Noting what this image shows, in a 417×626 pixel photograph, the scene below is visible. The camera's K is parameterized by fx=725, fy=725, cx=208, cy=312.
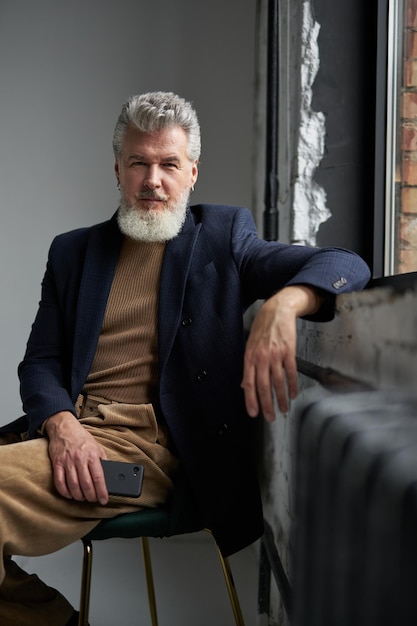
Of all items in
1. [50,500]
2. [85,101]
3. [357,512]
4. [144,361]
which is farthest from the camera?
[85,101]

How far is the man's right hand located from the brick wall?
0.78 m

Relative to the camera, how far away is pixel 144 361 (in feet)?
5.61

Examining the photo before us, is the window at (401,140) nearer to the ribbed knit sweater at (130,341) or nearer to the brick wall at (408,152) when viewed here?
the brick wall at (408,152)

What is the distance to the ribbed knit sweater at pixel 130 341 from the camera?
171 centimetres

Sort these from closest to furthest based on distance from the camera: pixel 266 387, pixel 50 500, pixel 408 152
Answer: pixel 266 387 < pixel 50 500 < pixel 408 152

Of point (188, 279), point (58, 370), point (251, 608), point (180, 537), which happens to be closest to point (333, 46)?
point (188, 279)

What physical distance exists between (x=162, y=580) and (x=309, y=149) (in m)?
1.52

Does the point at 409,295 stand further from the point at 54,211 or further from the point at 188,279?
the point at 54,211

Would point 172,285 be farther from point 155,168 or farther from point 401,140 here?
point 401,140

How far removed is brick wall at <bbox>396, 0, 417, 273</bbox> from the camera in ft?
5.09

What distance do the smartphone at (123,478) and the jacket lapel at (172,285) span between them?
0.77 feet

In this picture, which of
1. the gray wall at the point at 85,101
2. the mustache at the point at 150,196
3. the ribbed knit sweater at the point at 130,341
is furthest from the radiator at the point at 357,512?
the gray wall at the point at 85,101

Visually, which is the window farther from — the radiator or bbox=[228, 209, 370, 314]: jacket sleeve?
the radiator

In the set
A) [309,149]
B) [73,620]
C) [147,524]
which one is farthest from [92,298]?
[73,620]
